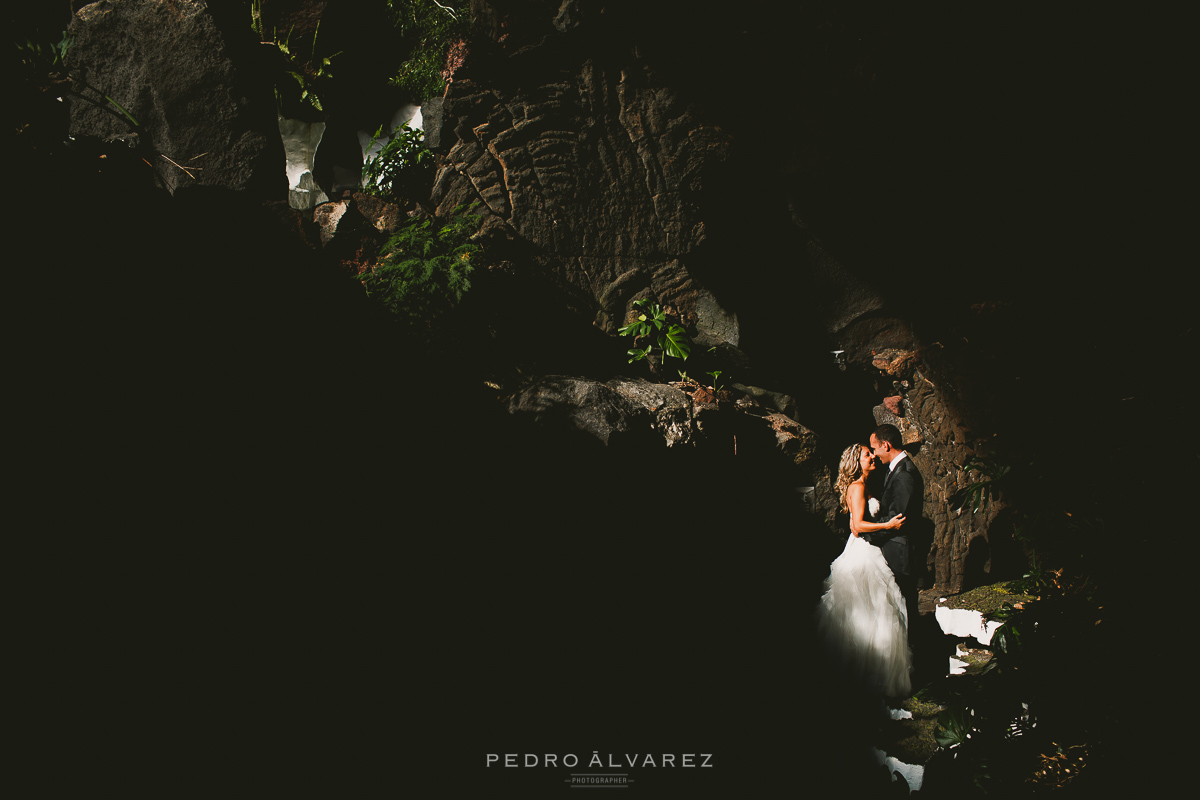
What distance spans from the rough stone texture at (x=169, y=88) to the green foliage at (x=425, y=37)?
Answer: 4.70 feet

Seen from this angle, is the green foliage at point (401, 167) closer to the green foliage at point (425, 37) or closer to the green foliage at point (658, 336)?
the green foliage at point (425, 37)

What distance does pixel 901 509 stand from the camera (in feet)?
11.2

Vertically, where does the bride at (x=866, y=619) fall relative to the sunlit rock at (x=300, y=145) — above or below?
below

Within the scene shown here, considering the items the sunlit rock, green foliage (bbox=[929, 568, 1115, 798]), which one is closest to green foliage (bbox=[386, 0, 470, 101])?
the sunlit rock

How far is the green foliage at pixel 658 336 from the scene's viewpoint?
5.04 metres

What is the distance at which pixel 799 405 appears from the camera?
580 centimetres

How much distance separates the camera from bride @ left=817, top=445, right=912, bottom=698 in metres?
3.45

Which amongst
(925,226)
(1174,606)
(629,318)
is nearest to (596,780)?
(1174,606)

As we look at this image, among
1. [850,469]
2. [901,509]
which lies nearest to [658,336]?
[850,469]

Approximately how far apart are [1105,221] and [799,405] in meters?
3.02

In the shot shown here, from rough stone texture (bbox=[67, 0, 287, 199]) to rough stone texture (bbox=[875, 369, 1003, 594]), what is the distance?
20.3 feet

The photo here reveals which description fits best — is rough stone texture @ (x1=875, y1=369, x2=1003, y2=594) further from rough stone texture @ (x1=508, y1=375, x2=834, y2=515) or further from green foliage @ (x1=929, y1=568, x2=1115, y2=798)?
green foliage @ (x1=929, y1=568, x2=1115, y2=798)

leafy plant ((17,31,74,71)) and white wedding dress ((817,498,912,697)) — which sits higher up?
leafy plant ((17,31,74,71))

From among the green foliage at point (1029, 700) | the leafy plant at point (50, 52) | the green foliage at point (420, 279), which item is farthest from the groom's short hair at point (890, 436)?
the leafy plant at point (50, 52)
